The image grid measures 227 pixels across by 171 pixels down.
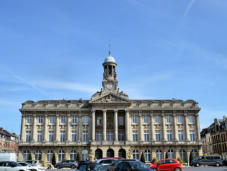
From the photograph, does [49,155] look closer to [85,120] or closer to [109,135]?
[85,120]

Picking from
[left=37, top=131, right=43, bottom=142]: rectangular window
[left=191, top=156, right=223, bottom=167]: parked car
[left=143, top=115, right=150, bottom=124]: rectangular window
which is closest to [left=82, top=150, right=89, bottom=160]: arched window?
[left=37, top=131, right=43, bottom=142]: rectangular window

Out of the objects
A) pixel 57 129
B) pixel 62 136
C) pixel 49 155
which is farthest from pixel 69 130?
pixel 49 155

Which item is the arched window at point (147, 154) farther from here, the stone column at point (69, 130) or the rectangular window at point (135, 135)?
the stone column at point (69, 130)

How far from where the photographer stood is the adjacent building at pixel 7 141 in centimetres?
8250

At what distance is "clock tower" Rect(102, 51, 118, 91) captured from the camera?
64.7 m

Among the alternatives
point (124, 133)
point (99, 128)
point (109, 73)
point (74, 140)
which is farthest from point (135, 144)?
point (109, 73)

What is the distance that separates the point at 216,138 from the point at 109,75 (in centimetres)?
3969

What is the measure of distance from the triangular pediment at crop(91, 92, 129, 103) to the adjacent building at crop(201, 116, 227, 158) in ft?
109

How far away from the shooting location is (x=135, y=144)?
189 ft

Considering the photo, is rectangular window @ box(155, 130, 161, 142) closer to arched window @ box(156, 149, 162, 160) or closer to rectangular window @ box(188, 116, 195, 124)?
arched window @ box(156, 149, 162, 160)

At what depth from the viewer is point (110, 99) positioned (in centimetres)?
5928

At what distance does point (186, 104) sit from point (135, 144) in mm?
15621

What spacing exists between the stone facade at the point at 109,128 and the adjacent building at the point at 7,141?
28.1m

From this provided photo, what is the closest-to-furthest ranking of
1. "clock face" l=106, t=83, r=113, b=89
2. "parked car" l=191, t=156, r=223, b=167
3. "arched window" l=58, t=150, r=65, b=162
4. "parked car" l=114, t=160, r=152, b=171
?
"parked car" l=114, t=160, r=152, b=171 → "parked car" l=191, t=156, r=223, b=167 → "arched window" l=58, t=150, r=65, b=162 → "clock face" l=106, t=83, r=113, b=89
